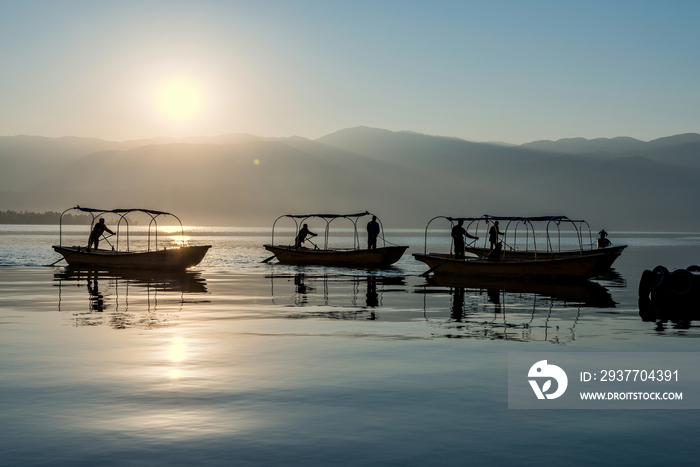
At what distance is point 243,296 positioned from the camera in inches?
954

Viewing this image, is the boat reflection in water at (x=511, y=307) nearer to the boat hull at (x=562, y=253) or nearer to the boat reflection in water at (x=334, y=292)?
the boat hull at (x=562, y=253)

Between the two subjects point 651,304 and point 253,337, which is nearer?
point 253,337

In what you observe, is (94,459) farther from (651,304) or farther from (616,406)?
(651,304)

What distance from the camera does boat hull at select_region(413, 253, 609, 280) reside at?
3020 cm

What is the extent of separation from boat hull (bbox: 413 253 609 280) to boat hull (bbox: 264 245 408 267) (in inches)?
298

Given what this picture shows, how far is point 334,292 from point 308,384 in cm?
1595

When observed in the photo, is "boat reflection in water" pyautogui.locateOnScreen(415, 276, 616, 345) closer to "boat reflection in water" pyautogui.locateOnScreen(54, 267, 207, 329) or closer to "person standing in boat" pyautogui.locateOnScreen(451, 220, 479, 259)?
"person standing in boat" pyautogui.locateOnScreen(451, 220, 479, 259)

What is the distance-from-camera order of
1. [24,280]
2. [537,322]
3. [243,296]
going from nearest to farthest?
1. [537,322]
2. [243,296]
3. [24,280]

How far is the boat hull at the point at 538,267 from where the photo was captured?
30.2 metres

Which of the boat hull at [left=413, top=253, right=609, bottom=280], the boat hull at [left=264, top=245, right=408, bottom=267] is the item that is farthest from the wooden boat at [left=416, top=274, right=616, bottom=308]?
the boat hull at [left=264, top=245, right=408, bottom=267]

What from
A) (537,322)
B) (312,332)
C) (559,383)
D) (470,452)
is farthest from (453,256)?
(470,452)

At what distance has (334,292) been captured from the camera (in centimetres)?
2622

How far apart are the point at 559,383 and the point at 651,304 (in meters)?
13.4

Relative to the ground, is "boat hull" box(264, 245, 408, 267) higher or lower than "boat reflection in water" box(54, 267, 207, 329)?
higher
